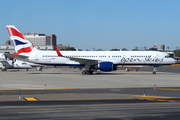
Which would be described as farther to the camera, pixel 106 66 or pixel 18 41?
pixel 18 41

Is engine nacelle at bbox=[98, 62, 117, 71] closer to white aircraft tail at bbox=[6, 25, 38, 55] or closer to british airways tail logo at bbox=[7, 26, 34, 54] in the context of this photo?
white aircraft tail at bbox=[6, 25, 38, 55]

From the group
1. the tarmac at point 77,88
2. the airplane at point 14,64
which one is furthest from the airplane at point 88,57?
the tarmac at point 77,88

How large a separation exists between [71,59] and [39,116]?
101 feet

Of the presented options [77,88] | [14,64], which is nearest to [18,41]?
[14,64]

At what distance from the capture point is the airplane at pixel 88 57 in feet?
135

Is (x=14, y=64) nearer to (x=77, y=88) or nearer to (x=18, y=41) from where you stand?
(x=18, y=41)

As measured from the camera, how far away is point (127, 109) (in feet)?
38.4

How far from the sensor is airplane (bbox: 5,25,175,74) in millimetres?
41219

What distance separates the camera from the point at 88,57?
4250 centimetres

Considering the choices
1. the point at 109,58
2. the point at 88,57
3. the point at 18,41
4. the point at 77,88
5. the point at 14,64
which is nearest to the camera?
the point at 77,88

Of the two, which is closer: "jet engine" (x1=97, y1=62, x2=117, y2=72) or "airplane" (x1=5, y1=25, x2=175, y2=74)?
"jet engine" (x1=97, y1=62, x2=117, y2=72)

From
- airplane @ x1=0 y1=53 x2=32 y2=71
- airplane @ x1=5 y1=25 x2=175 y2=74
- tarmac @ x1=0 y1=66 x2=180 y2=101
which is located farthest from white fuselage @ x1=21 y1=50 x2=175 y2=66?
tarmac @ x1=0 y1=66 x2=180 y2=101

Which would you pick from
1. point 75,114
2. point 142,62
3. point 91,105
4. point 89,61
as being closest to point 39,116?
point 75,114

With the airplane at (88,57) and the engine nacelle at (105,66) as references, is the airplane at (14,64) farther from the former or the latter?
the engine nacelle at (105,66)
